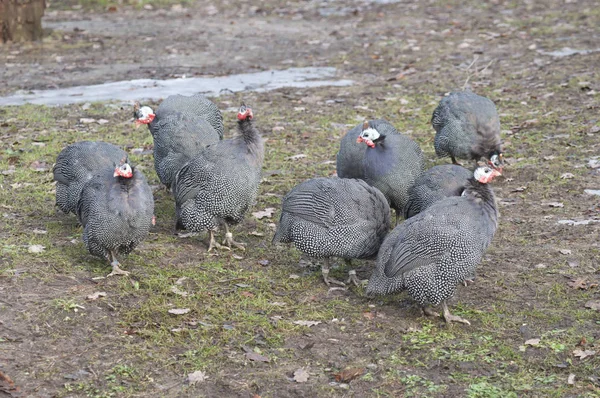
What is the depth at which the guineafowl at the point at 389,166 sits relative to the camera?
614 centimetres

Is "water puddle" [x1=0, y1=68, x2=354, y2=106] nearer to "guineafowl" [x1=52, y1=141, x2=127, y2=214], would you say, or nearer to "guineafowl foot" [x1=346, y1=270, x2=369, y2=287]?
"guineafowl" [x1=52, y1=141, x2=127, y2=214]

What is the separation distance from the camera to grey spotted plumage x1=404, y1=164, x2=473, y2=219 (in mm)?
5703

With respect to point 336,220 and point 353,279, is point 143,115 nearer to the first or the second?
point 336,220

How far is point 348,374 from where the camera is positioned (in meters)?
4.24

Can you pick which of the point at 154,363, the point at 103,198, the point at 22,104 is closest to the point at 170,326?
the point at 154,363

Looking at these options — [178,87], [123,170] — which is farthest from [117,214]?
[178,87]

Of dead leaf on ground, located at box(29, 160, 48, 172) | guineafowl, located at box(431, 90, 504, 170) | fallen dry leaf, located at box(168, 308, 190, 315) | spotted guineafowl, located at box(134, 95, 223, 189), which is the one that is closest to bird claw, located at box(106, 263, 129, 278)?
fallen dry leaf, located at box(168, 308, 190, 315)

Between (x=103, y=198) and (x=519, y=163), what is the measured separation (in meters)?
4.00

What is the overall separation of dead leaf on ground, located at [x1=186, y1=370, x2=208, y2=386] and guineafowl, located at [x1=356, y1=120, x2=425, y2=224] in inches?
95.6

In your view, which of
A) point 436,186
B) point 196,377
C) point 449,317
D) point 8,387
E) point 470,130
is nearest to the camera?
point 8,387

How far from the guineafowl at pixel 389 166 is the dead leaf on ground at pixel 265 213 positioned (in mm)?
876

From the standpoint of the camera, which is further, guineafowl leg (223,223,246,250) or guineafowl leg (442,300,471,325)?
guineafowl leg (223,223,246,250)

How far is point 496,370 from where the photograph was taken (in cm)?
430

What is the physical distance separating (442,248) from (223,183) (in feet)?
5.82
